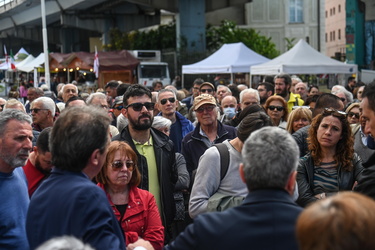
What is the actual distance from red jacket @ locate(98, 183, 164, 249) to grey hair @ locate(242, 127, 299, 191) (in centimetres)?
197

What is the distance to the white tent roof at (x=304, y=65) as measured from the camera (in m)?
18.5

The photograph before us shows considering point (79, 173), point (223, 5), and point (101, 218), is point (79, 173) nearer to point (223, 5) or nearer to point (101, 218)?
point (101, 218)

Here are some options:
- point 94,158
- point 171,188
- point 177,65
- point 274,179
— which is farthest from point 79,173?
point 177,65

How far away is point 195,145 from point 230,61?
1602cm

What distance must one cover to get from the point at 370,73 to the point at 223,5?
2115 centimetres

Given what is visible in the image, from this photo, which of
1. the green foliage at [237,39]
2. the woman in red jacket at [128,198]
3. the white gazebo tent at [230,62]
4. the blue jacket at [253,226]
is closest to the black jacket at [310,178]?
the woman in red jacket at [128,198]

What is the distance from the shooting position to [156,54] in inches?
1362

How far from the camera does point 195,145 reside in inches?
276

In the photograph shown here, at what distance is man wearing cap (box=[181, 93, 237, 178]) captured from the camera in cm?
697

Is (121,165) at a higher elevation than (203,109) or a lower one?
lower

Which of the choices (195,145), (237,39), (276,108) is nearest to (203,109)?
(195,145)

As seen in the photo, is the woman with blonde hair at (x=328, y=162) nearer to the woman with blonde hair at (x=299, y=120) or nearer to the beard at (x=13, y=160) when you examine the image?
the woman with blonde hair at (x=299, y=120)

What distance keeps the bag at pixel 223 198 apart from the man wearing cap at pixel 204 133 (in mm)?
2072

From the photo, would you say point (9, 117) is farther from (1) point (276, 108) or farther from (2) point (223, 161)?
(1) point (276, 108)
